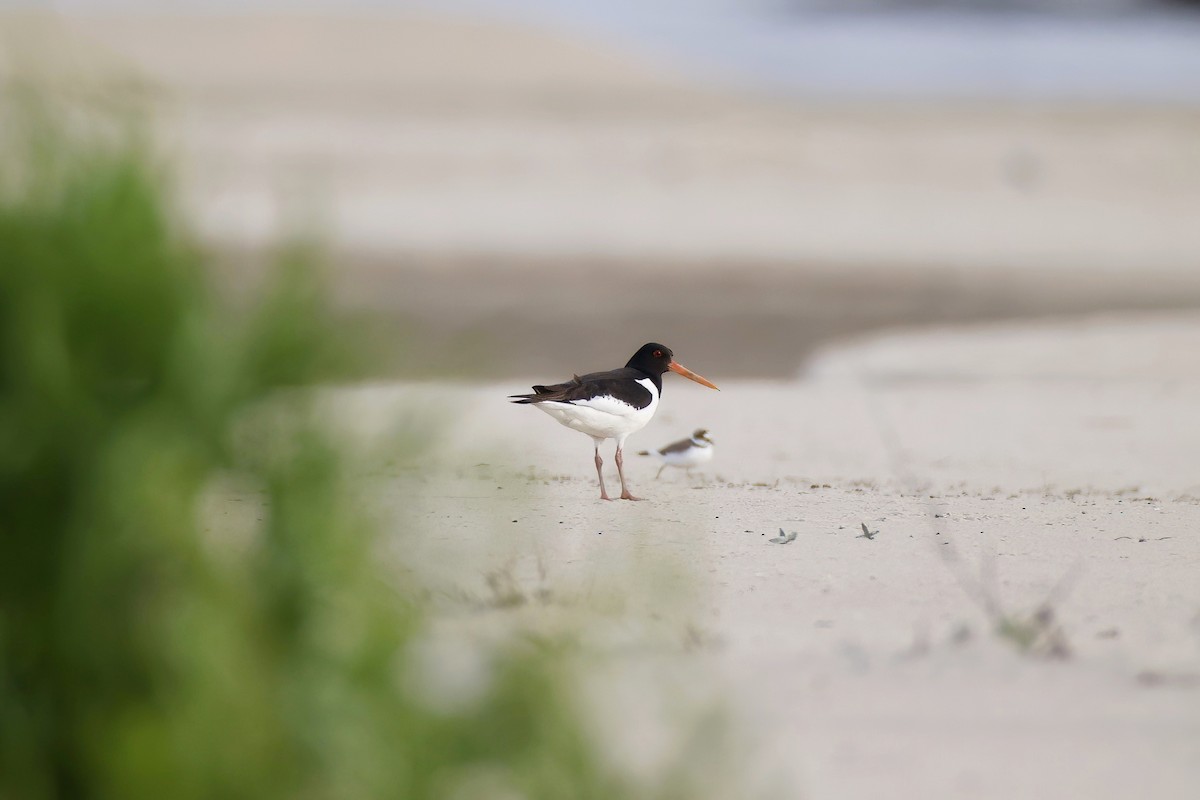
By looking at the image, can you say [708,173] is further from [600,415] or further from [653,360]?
[600,415]

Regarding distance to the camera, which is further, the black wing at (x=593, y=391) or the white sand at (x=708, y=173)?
the white sand at (x=708, y=173)

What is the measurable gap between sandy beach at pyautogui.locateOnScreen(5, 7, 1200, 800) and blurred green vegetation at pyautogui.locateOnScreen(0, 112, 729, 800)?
0.14 metres

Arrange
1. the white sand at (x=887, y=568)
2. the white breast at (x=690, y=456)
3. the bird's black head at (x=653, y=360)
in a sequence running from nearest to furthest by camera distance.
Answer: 1. the white sand at (x=887, y=568)
2. the bird's black head at (x=653, y=360)
3. the white breast at (x=690, y=456)

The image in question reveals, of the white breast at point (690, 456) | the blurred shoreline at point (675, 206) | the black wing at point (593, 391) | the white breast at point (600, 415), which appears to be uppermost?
the blurred shoreline at point (675, 206)

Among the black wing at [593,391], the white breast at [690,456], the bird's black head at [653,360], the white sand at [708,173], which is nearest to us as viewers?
the black wing at [593,391]

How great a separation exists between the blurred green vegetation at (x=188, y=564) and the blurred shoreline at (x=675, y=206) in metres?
0.19

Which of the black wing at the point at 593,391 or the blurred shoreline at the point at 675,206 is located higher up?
the blurred shoreline at the point at 675,206

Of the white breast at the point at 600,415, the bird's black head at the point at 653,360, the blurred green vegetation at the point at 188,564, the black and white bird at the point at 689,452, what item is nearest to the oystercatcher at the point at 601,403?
the white breast at the point at 600,415

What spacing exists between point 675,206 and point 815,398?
14487 millimetres

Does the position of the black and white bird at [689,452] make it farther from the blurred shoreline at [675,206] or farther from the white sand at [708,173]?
the white sand at [708,173]

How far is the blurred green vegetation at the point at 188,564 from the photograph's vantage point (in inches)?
94.4

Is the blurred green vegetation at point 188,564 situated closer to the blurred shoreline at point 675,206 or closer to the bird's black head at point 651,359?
the blurred shoreline at point 675,206

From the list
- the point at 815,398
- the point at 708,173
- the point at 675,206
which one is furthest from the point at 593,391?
the point at 708,173

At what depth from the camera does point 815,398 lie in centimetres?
1080
